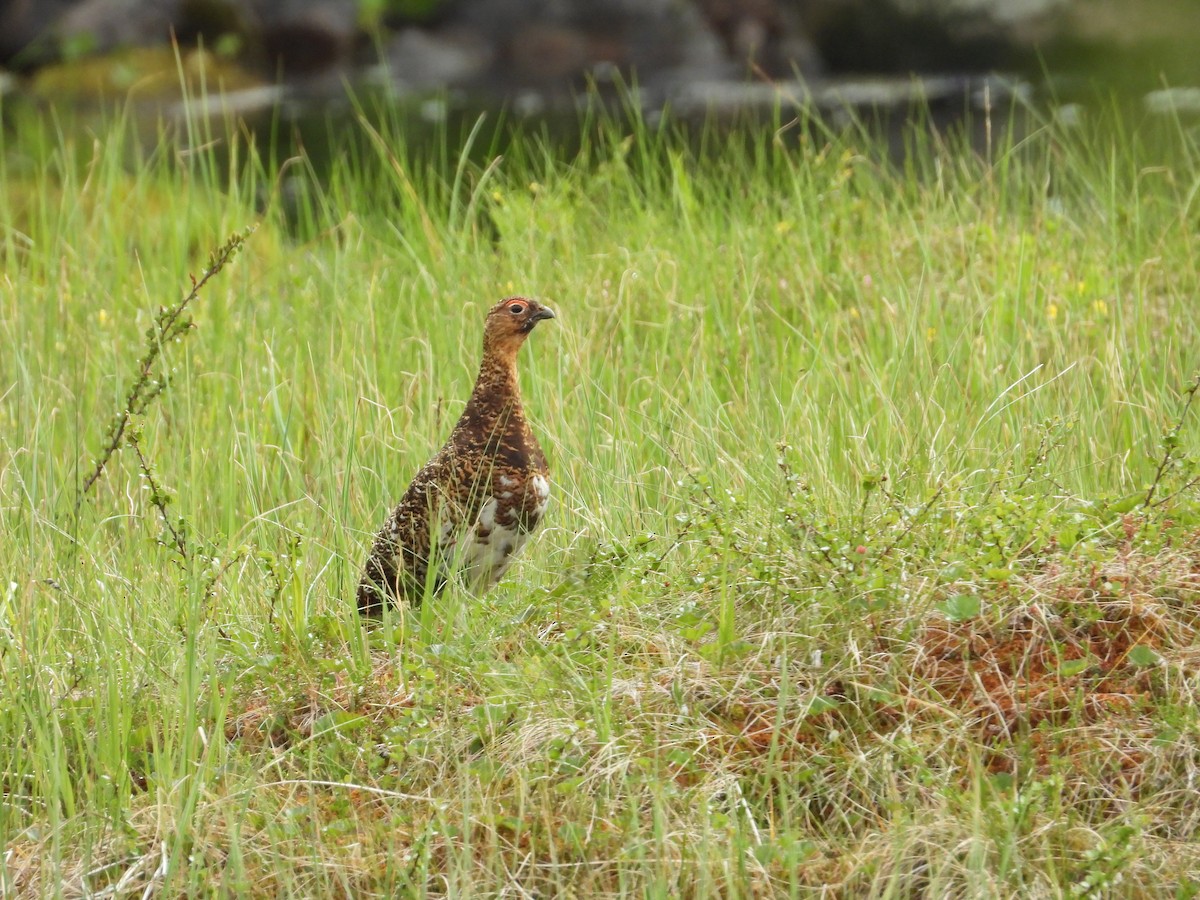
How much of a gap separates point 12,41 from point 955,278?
24769 millimetres

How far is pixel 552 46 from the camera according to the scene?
94.7 feet

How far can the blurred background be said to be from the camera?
24.5m

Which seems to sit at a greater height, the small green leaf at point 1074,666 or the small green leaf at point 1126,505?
the small green leaf at point 1126,505

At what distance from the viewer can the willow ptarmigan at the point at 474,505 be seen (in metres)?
4.16

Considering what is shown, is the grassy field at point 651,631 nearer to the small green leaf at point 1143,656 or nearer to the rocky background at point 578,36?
the small green leaf at point 1143,656

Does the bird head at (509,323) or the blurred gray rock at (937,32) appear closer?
the bird head at (509,323)

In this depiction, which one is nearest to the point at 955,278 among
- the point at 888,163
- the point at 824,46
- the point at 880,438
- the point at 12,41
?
the point at 888,163

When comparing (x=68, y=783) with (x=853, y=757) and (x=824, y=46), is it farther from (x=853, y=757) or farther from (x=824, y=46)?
(x=824, y=46)

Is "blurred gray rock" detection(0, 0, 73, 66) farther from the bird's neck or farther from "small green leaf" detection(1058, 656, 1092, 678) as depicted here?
"small green leaf" detection(1058, 656, 1092, 678)

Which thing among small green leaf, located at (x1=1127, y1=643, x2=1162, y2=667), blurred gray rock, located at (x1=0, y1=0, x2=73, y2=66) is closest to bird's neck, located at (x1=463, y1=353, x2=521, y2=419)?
small green leaf, located at (x1=1127, y1=643, x2=1162, y2=667)

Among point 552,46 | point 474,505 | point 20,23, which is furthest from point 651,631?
point 20,23

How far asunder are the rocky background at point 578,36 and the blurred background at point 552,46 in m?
0.03

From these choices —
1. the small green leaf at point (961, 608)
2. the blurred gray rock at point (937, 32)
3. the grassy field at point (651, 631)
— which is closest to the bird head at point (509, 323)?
the grassy field at point (651, 631)

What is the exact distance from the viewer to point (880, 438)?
4809 mm
